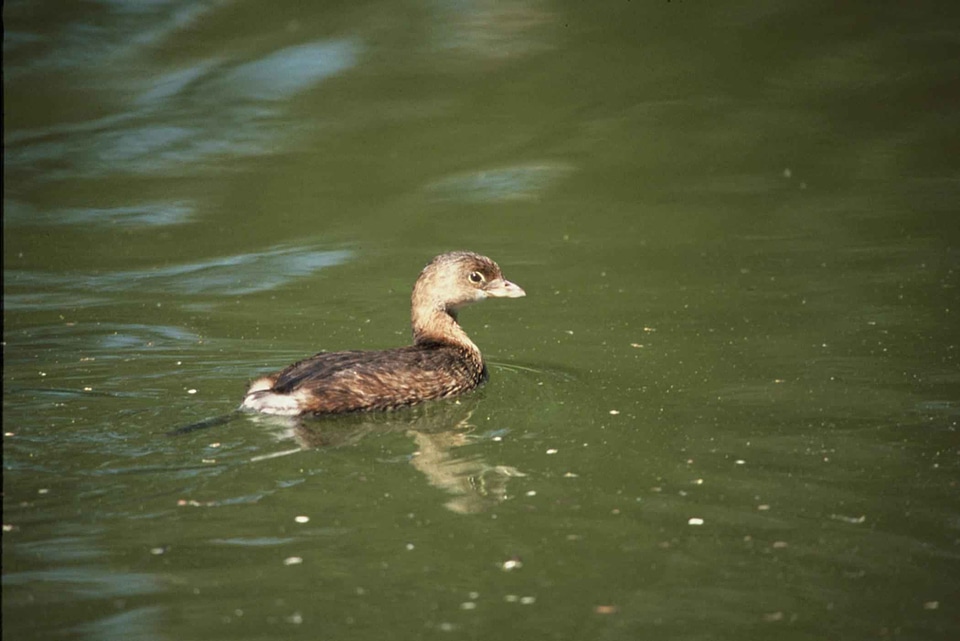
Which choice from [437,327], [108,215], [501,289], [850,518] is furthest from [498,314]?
[108,215]

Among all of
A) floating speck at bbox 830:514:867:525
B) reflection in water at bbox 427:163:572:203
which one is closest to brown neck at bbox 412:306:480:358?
floating speck at bbox 830:514:867:525

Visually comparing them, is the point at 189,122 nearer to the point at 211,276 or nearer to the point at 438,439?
the point at 211,276

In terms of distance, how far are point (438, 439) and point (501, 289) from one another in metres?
1.78

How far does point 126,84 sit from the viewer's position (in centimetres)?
1535

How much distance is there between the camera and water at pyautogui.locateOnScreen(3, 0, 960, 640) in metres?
5.38

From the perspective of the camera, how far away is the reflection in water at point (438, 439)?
620cm

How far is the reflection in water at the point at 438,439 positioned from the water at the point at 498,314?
26 mm

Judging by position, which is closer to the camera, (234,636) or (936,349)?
(234,636)

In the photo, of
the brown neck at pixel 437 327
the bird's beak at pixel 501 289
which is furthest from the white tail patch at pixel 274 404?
the bird's beak at pixel 501 289

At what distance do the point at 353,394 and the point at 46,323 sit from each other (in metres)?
3.12

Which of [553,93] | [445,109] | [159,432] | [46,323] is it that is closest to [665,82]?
[553,93]

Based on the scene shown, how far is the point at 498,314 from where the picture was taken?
Result: 32.2ft

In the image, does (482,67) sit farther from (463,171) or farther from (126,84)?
(126,84)

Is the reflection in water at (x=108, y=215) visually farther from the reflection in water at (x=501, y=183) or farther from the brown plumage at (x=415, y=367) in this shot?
the brown plumage at (x=415, y=367)
